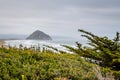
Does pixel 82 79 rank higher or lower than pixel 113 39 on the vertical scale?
lower

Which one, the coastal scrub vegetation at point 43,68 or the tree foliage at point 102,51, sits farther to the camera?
the tree foliage at point 102,51

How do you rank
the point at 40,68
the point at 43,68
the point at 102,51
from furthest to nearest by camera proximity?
the point at 102,51 → the point at 43,68 → the point at 40,68

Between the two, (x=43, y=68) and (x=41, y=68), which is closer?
(x=41, y=68)

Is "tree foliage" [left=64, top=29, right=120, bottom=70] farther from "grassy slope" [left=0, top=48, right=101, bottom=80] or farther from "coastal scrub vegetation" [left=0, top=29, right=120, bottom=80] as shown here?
"grassy slope" [left=0, top=48, right=101, bottom=80]

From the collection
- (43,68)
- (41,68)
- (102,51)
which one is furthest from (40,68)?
(102,51)

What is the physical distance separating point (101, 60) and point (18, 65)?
448cm

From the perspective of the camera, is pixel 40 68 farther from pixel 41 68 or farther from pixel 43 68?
pixel 43 68

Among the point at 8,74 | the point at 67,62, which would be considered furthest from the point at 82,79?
the point at 8,74

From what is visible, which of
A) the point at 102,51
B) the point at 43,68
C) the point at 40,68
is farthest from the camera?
the point at 102,51

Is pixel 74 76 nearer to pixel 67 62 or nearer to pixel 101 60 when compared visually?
pixel 67 62

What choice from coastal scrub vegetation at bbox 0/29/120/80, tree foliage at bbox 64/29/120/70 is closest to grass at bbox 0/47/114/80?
coastal scrub vegetation at bbox 0/29/120/80

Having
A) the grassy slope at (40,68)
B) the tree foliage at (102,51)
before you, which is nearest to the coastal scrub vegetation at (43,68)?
the grassy slope at (40,68)

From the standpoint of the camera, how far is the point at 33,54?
8.88m

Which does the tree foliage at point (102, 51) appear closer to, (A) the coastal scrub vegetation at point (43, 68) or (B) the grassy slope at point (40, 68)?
(A) the coastal scrub vegetation at point (43, 68)
